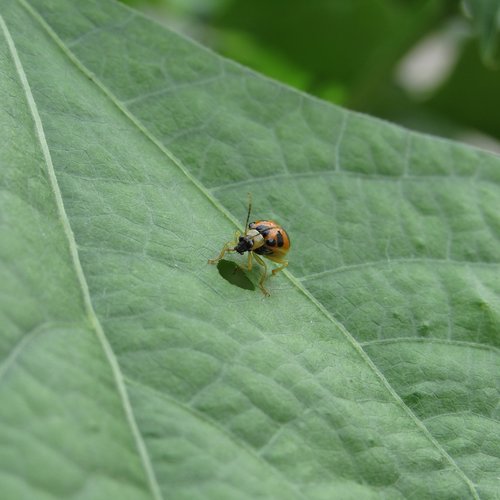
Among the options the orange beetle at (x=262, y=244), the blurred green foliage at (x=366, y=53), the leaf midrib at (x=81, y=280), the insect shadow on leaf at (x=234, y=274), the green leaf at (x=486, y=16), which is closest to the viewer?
the leaf midrib at (x=81, y=280)

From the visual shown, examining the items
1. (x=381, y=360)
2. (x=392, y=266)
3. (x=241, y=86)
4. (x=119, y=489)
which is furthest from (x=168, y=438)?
(x=241, y=86)

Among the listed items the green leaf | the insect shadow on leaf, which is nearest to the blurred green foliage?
the green leaf

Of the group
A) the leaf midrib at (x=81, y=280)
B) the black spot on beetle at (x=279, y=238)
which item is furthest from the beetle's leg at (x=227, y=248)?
the leaf midrib at (x=81, y=280)

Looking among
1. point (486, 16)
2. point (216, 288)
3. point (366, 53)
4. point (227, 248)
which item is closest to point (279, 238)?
point (227, 248)

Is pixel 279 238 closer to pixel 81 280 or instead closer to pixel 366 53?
pixel 81 280

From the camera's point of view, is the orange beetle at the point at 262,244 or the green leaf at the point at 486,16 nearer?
the orange beetle at the point at 262,244

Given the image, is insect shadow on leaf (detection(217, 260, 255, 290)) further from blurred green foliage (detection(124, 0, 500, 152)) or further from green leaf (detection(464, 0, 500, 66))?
blurred green foliage (detection(124, 0, 500, 152))

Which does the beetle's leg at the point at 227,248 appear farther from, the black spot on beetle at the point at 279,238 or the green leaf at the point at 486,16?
the green leaf at the point at 486,16

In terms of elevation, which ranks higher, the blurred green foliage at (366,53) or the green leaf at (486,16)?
the blurred green foliage at (366,53)
